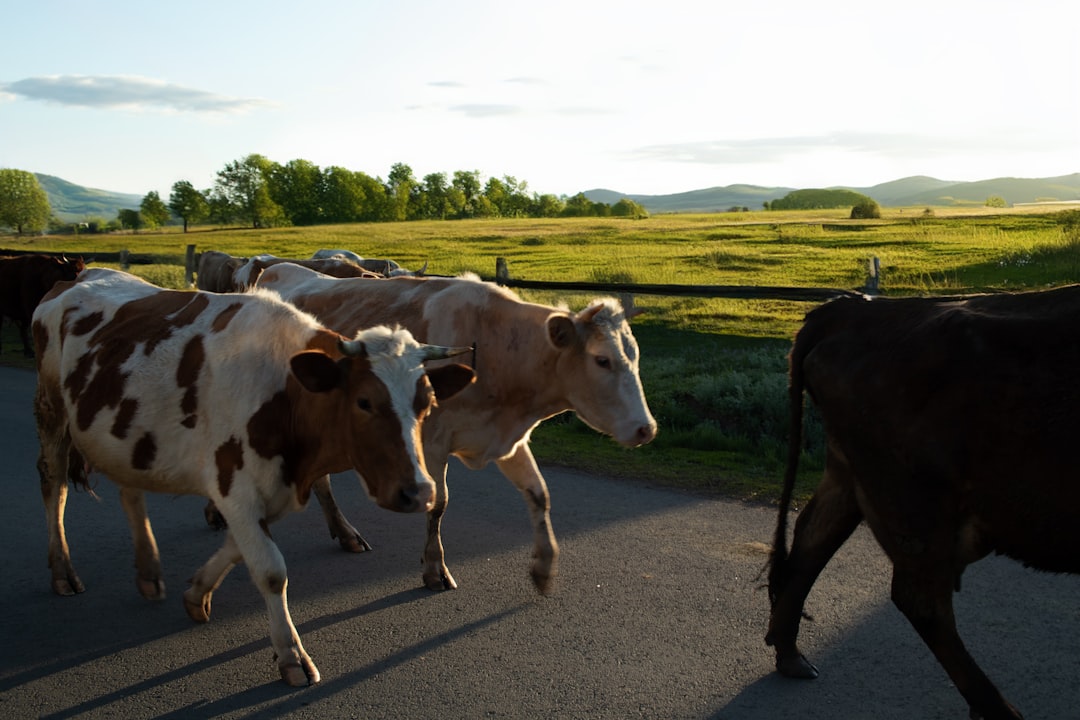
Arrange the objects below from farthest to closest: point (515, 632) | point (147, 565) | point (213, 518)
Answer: point (213, 518), point (147, 565), point (515, 632)

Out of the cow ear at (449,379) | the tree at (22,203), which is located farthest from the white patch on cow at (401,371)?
the tree at (22,203)

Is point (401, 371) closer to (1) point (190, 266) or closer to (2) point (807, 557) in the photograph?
(2) point (807, 557)

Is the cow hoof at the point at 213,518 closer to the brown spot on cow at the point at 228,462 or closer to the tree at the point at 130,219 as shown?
the brown spot on cow at the point at 228,462

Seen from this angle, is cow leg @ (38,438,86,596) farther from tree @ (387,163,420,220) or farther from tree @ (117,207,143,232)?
tree @ (117,207,143,232)

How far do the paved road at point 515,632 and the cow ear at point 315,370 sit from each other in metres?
1.36

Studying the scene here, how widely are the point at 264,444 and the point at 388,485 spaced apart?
751 mm

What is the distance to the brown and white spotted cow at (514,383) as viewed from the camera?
6.02 meters

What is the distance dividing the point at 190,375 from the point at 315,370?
3.06 ft

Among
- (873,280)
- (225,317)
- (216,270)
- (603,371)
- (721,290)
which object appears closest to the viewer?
(225,317)

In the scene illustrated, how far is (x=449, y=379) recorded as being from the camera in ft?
17.1

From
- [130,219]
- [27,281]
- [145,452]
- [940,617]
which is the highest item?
[145,452]

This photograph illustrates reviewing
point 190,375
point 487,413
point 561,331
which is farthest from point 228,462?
point 561,331

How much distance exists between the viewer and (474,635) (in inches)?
204

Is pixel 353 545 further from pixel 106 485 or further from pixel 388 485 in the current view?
pixel 106 485
